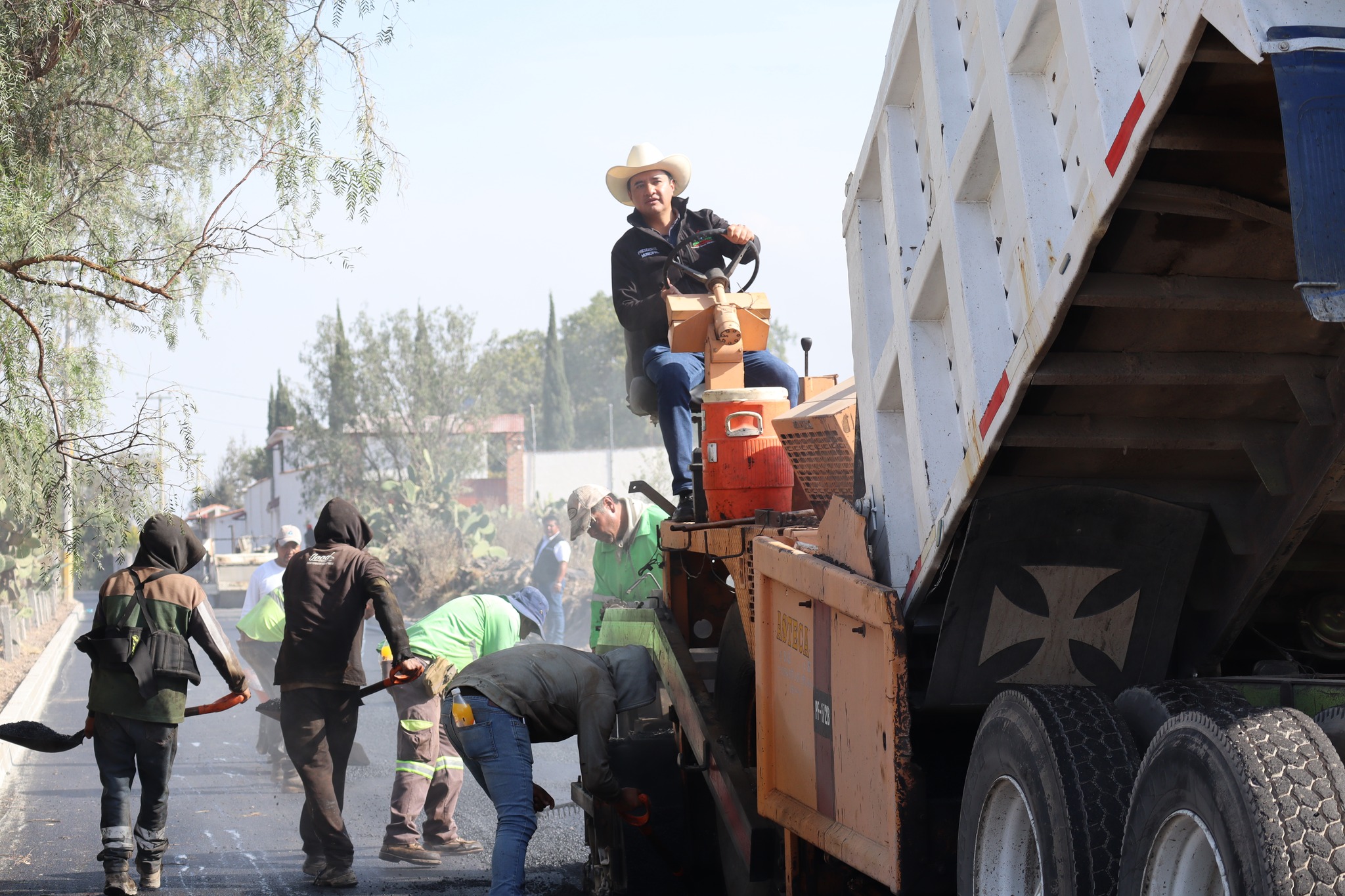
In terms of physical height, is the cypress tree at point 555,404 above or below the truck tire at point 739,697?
above

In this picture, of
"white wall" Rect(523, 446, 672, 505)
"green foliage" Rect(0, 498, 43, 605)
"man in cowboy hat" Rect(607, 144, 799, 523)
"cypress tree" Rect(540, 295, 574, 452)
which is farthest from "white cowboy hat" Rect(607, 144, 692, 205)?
"cypress tree" Rect(540, 295, 574, 452)

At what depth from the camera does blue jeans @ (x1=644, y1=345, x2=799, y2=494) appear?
634 cm

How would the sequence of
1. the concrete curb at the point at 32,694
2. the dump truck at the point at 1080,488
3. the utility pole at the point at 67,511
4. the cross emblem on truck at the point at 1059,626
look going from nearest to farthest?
the dump truck at the point at 1080,488 → the cross emblem on truck at the point at 1059,626 → the utility pole at the point at 67,511 → the concrete curb at the point at 32,694

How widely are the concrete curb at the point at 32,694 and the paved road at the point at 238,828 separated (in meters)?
0.18

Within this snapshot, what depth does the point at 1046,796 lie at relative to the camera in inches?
113

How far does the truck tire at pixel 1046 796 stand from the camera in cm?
273

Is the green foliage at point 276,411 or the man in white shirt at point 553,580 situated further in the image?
the green foliage at point 276,411

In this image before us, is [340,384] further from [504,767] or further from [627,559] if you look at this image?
[504,767]

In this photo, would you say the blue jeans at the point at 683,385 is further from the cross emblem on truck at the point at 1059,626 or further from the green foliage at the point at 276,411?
the green foliage at the point at 276,411

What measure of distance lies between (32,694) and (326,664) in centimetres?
878

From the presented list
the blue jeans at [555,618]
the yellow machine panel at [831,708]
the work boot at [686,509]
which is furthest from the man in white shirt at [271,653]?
the yellow machine panel at [831,708]

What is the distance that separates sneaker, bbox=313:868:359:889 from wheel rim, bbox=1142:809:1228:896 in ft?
15.3

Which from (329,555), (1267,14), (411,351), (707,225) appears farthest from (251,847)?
(411,351)

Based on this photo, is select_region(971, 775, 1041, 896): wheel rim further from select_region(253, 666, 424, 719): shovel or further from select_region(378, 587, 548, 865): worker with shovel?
select_region(378, 587, 548, 865): worker with shovel
